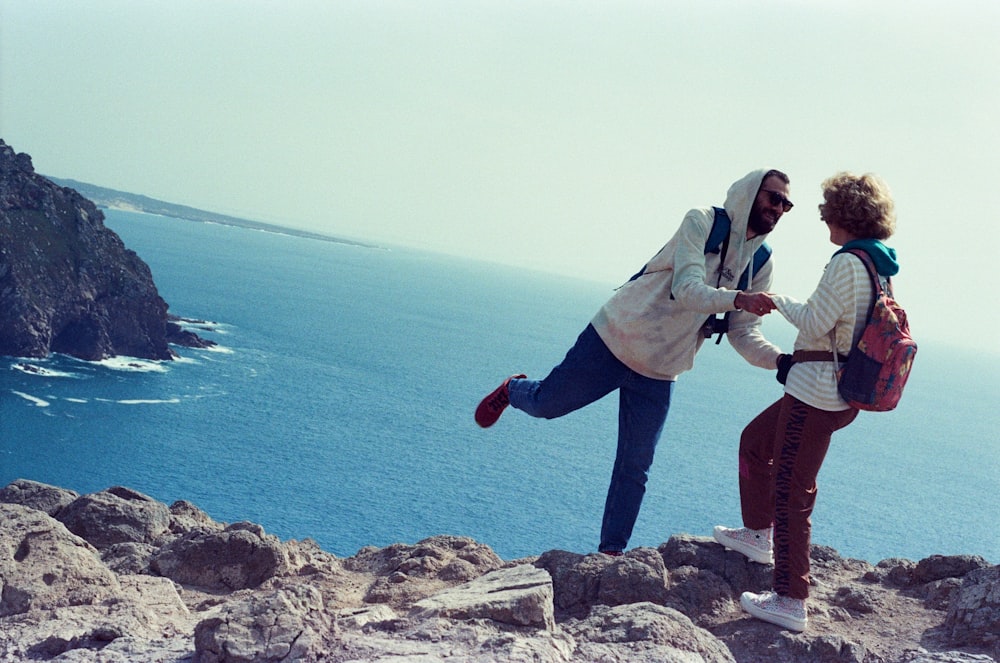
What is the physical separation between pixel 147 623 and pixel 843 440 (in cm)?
11451

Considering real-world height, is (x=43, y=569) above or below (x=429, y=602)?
below

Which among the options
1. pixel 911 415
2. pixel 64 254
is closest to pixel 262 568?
pixel 64 254

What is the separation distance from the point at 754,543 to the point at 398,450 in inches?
2732

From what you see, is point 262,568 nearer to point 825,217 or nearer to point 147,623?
point 147,623

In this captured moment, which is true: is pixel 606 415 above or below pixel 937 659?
below

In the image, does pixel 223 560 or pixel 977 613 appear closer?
pixel 977 613

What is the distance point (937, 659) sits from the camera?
14.7ft

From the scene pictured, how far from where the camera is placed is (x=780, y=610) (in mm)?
4973

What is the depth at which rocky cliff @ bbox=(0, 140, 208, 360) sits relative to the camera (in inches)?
3132

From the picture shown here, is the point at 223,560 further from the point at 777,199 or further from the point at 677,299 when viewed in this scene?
the point at 777,199

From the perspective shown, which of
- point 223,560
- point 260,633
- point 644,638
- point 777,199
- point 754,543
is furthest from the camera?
point 223,560

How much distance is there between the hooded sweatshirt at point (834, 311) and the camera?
179 inches

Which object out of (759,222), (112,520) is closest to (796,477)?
(759,222)

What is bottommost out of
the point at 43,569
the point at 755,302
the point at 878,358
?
the point at 43,569
